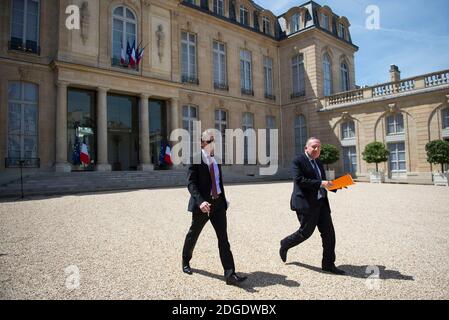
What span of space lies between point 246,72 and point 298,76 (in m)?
4.26

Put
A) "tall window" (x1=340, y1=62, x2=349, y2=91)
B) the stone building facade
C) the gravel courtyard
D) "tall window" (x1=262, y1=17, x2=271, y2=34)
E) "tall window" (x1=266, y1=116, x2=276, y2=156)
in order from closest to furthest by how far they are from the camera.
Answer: the gravel courtyard, the stone building facade, "tall window" (x1=266, y1=116, x2=276, y2=156), "tall window" (x1=262, y1=17, x2=271, y2=34), "tall window" (x1=340, y1=62, x2=349, y2=91)

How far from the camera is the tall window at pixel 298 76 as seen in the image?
24.1 meters

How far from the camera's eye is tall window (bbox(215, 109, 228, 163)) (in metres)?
21.6

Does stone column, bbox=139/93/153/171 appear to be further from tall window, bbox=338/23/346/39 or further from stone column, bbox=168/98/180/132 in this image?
tall window, bbox=338/23/346/39

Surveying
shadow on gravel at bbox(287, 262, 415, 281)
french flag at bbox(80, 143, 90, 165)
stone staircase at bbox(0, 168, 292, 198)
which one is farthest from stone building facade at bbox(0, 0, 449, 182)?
shadow on gravel at bbox(287, 262, 415, 281)

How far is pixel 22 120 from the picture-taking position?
14.4 meters

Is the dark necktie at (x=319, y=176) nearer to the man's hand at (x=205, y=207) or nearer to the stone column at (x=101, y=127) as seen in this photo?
the man's hand at (x=205, y=207)

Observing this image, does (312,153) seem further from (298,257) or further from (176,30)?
(176,30)

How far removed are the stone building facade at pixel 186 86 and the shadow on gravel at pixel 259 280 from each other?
1337cm

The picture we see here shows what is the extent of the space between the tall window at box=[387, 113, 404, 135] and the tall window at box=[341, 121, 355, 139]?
239 centimetres

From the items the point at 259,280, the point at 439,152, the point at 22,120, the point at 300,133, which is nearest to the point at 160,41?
the point at 22,120

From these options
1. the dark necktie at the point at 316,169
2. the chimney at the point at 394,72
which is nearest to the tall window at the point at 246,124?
the chimney at the point at 394,72
